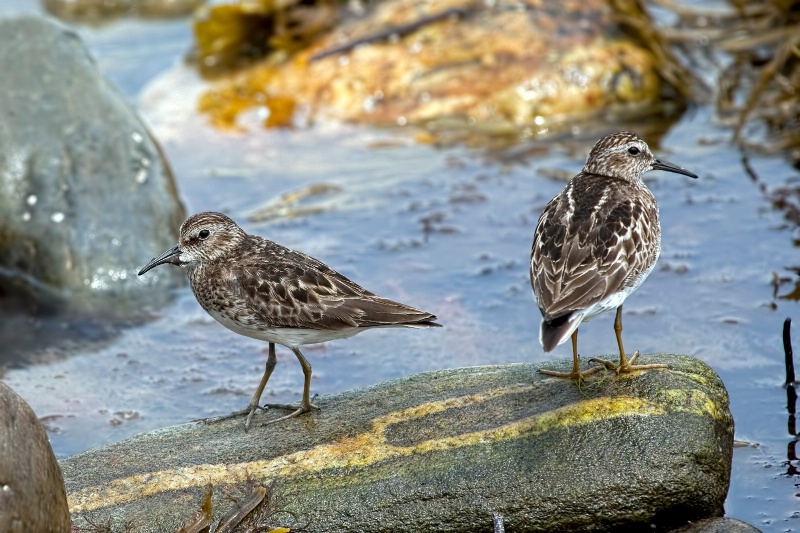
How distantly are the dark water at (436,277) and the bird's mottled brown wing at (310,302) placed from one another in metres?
1.46

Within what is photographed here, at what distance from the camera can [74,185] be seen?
358 inches

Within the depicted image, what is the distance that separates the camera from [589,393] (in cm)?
553

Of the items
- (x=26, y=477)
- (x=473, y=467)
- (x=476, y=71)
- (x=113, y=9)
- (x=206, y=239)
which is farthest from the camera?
(x=113, y=9)

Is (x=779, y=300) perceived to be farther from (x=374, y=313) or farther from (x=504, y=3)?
(x=504, y=3)

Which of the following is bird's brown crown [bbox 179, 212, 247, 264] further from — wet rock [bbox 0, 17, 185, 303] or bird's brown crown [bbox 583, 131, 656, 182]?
wet rock [bbox 0, 17, 185, 303]

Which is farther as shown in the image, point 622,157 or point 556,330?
point 622,157

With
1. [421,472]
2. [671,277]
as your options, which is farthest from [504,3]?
[421,472]

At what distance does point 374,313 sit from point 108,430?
7.12ft

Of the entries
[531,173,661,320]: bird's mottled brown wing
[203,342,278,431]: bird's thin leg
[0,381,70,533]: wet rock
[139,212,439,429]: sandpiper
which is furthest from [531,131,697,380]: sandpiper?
[0,381,70,533]: wet rock

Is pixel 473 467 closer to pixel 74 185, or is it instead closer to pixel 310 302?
pixel 310 302

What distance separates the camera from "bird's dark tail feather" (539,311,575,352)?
16.6 feet

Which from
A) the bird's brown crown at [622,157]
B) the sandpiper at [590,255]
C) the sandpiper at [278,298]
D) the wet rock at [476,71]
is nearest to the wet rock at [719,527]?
the sandpiper at [590,255]

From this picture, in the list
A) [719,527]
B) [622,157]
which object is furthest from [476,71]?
[719,527]

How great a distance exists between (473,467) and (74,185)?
5.04 m
